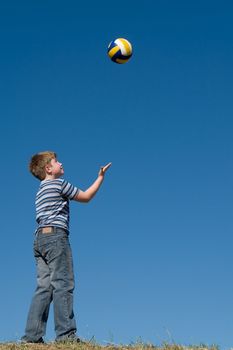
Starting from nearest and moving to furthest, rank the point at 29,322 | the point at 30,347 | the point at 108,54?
the point at 30,347 → the point at 29,322 → the point at 108,54

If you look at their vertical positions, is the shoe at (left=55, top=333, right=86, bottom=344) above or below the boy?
below

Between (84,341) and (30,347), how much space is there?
2.64 ft

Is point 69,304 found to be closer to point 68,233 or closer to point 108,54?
point 68,233

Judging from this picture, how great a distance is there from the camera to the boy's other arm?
1091 centimetres

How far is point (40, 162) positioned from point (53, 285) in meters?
2.04

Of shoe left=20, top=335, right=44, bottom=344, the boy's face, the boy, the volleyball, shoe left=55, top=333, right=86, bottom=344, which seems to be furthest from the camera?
the volleyball

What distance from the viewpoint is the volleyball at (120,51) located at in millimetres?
14258

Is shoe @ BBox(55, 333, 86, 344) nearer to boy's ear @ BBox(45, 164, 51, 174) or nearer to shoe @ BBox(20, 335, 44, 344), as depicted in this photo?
shoe @ BBox(20, 335, 44, 344)

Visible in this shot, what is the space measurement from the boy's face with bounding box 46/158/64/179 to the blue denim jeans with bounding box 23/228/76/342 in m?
1.01

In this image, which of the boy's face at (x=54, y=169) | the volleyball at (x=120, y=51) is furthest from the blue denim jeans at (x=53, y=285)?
the volleyball at (x=120, y=51)

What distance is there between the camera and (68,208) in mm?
11055

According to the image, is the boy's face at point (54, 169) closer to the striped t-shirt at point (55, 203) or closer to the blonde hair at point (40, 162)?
the blonde hair at point (40, 162)

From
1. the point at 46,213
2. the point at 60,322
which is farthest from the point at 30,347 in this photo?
the point at 46,213

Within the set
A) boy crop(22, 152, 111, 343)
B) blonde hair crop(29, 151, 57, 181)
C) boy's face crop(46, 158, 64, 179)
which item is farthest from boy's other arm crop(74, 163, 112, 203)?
blonde hair crop(29, 151, 57, 181)
